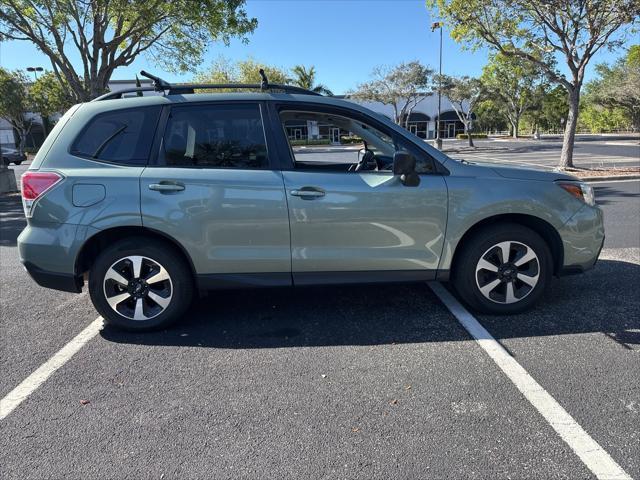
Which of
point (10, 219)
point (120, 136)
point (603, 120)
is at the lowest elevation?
point (10, 219)

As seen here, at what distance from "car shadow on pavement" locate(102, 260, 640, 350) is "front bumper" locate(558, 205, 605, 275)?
432mm

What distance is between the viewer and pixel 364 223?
11.6 ft

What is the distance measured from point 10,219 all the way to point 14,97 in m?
32.9

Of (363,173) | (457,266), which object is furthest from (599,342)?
(363,173)

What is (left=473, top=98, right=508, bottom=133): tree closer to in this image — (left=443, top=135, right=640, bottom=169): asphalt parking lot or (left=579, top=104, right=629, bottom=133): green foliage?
(left=579, top=104, right=629, bottom=133): green foliage

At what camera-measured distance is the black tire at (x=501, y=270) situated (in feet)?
12.0

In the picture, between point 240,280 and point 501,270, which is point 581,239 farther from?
point 240,280

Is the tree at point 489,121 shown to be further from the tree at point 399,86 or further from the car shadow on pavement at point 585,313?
the car shadow on pavement at point 585,313

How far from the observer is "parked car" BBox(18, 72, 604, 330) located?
3439 mm

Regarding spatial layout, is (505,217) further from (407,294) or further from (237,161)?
(237,161)

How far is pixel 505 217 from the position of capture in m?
3.72

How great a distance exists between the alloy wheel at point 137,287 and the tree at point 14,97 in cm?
3827

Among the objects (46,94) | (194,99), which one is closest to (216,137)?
(194,99)

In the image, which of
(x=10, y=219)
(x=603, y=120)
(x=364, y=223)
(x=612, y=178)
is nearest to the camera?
(x=364, y=223)
